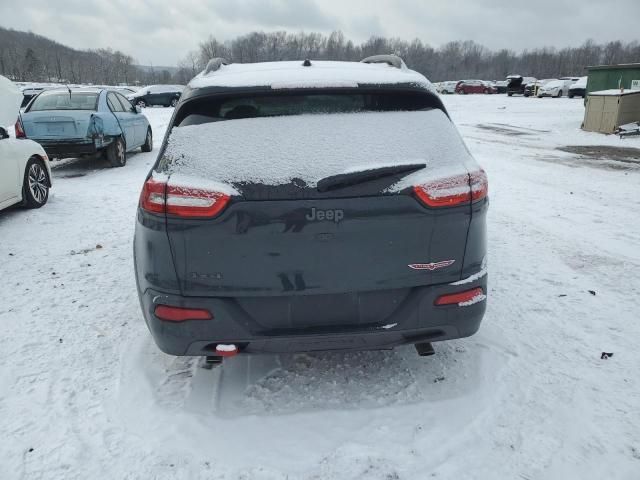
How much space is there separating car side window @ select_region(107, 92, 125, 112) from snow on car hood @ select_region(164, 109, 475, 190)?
30.0 feet

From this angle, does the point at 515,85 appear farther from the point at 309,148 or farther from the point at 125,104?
the point at 309,148

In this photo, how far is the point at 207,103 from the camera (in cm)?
243

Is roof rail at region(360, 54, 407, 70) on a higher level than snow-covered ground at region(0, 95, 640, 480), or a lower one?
higher

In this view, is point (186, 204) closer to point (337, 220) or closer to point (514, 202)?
point (337, 220)

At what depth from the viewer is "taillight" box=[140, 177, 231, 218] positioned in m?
2.17

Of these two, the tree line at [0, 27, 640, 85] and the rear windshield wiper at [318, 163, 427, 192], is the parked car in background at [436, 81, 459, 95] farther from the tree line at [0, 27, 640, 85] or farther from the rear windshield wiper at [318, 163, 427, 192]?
the rear windshield wiper at [318, 163, 427, 192]

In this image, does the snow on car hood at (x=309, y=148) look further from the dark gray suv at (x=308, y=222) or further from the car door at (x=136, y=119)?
the car door at (x=136, y=119)

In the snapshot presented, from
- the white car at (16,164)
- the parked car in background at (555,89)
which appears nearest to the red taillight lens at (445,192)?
the white car at (16,164)

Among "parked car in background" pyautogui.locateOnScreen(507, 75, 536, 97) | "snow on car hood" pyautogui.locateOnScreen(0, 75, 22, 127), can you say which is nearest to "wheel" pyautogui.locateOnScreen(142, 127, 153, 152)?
"snow on car hood" pyautogui.locateOnScreen(0, 75, 22, 127)

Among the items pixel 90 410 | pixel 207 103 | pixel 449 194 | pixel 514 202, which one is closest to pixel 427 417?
pixel 449 194

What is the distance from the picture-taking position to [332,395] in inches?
107

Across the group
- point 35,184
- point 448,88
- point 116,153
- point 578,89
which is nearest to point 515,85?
point 578,89

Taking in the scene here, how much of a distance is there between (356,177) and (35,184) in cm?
616

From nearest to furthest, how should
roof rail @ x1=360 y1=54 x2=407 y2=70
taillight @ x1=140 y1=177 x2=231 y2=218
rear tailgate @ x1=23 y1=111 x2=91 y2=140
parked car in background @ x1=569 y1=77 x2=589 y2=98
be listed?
taillight @ x1=140 y1=177 x2=231 y2=218
roof rail @ x1=360 y1=54 x2=407 y2=70
rear tailgate @ x1=23 y1=111 x2=91 y2=140
parked car in background @ x1=569 y1=77 x2=589 y2=98
